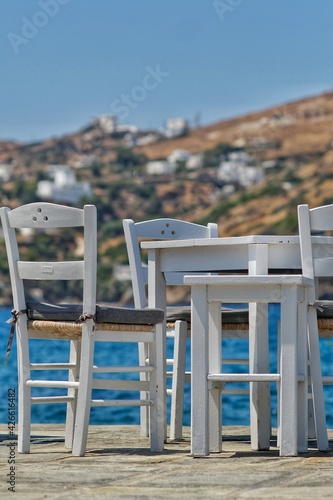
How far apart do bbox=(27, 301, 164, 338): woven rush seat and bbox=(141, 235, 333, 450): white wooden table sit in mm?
308

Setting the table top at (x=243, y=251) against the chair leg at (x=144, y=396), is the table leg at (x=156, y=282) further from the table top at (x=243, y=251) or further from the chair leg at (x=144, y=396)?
the chair leg at (x=144, y=396)

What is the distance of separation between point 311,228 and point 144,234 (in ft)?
3.32

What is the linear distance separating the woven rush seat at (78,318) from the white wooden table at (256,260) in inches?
12.1

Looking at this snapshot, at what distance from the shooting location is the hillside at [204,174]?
71312 millimetres

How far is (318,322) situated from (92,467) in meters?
1.06

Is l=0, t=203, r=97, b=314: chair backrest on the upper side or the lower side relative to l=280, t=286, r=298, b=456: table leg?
upper

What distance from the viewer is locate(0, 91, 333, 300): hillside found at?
71.3 meters

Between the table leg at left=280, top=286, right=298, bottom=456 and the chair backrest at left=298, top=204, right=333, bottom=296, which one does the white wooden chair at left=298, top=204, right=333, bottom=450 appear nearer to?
the chair backrest at left=298, top=204, right=333, bottom=296

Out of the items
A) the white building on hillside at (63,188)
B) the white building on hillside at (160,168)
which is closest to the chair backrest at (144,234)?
the white building on hillside at (63,188)

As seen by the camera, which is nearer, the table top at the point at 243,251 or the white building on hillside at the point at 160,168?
the table top at the point at 243,251

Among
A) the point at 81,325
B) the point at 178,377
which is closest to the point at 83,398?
the point at 81,325

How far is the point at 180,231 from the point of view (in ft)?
15.9

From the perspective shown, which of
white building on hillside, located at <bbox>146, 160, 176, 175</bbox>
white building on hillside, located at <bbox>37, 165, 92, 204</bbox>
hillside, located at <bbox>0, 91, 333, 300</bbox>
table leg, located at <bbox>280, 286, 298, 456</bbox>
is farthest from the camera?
white building on hillside, located at <bbox>146, 160, 176, 175</bbox>

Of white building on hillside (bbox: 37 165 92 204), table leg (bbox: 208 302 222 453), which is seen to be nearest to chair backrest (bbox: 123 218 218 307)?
table leg (bbox: 208 302 222 453)
